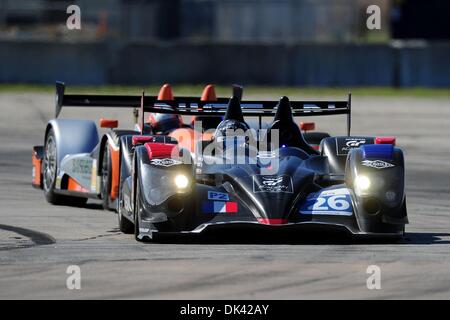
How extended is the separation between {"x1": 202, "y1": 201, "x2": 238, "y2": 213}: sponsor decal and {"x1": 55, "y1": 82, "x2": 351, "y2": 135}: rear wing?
191cm

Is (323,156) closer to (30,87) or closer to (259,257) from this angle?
(259,257)

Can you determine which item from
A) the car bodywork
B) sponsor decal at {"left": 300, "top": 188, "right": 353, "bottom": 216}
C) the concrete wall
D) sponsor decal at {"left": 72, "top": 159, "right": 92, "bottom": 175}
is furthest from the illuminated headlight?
the concrete wall

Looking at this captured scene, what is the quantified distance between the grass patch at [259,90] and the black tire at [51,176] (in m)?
15.9

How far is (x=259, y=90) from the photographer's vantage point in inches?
1345

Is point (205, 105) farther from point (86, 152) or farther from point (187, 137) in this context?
point (86, 152)

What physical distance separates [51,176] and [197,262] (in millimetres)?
5327

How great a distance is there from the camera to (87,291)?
8.47 meters

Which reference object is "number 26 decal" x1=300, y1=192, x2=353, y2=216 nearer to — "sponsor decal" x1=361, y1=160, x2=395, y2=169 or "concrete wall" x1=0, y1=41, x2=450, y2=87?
"sponsor decal" x1=361, y1=160, x2=395, y2=169

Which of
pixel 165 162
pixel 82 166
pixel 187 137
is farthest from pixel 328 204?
pixel 82 166

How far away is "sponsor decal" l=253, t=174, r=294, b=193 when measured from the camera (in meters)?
10.8

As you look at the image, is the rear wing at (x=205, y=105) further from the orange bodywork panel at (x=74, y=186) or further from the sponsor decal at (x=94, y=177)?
the orange bodywork panel at (x=74, y=186)

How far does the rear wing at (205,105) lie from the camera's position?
12.7 metres

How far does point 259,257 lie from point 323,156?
7.09 ft

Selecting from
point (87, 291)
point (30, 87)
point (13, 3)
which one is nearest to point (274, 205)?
point (87, 291)
